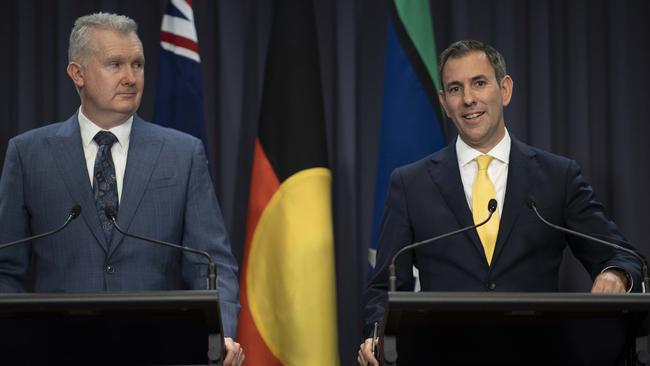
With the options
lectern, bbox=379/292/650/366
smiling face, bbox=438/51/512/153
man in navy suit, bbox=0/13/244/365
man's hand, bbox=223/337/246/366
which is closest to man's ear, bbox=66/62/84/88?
man in navy suit, bbox=0/13/244/365

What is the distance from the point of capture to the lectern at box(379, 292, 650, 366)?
2.20 m

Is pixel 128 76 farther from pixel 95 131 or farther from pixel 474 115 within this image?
pixel 474 115

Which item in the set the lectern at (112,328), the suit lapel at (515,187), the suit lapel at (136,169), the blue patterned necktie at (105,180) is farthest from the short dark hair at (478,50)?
the lectern at (112,328)

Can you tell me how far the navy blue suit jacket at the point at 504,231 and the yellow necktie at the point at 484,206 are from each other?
0.03 m

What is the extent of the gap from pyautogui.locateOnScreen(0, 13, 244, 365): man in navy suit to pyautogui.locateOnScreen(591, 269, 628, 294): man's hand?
99 centimetres

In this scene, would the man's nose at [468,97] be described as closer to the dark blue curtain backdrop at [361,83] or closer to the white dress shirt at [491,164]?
the white dress shirt at [491,164]

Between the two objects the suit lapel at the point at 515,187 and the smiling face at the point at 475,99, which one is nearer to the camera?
the suit lapel at the point at 515,187

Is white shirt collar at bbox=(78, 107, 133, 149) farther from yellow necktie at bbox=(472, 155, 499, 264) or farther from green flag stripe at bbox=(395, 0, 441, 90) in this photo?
green flag stripe at bbox=(395, 0, 441, 90)

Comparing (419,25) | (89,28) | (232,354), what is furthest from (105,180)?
(419,25)

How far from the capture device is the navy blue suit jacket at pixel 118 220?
2969 millimetres

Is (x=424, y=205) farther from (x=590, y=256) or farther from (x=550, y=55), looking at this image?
(x=550, y=55)

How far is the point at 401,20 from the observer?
435cm

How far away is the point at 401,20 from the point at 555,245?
161 cm

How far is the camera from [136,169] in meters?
3.04
